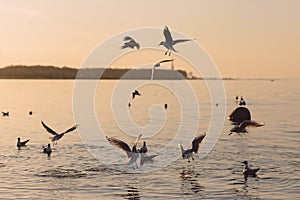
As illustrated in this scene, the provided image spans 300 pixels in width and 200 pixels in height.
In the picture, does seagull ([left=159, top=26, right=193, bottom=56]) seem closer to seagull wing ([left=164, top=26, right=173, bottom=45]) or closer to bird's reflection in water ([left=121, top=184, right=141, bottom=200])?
seagull wing ([left=164, top=26, right=173, bottom=45])

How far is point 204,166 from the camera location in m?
26.5

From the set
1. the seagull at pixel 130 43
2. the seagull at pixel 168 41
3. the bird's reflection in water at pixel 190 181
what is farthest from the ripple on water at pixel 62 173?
the seagull at pixel 168 41

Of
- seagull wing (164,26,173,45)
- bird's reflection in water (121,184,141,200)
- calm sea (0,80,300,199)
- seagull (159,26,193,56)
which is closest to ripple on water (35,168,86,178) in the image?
calm sea (0,80,300,199)

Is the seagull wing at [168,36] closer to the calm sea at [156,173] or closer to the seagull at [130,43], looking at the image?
the seagull at [130,43]

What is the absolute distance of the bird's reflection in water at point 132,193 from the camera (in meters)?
20.8

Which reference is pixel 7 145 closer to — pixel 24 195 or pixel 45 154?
pixel 45 154

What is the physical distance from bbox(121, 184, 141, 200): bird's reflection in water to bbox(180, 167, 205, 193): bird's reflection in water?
198cm

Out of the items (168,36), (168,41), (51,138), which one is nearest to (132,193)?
(168,41)

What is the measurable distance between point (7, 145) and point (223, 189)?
1733 centimetres

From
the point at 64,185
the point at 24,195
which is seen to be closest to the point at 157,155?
the point at 64,185

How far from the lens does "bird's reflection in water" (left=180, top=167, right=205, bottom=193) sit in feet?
72.3

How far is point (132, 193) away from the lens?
2141 centimetres

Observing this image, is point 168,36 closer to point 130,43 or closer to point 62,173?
point 130,43

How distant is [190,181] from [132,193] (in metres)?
3.14
